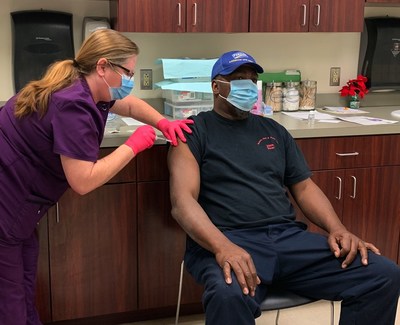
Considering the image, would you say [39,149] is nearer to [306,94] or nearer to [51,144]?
[51,144]

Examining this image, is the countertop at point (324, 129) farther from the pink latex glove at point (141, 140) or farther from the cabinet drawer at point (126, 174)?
the pink latex glove at point (141, 140)

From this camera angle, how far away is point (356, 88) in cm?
319

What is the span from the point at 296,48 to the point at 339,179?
88 centimetres

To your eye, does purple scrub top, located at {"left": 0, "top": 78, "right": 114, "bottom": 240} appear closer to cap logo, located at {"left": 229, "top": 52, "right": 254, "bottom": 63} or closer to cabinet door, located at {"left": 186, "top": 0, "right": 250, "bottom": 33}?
cap logo, located at {"left": 229, "top": 52, "right": 254, "bottom": 63}

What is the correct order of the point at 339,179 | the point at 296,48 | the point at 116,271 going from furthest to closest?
1. the point at 296,48
2. the point at 339,179
3. the point at 116,271

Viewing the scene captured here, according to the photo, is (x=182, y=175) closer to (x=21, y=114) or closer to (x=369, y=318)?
(x=21, y=114)

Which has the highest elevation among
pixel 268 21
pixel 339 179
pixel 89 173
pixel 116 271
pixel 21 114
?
pixel 268 21

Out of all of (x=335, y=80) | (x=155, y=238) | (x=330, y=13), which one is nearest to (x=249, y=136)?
(x=155, y=238)

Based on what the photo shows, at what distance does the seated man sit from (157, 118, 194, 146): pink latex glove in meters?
0.03

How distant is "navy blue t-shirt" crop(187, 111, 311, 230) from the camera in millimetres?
2119

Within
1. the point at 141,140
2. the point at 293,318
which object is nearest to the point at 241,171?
the point at 141,140

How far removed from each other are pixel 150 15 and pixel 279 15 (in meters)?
0.65

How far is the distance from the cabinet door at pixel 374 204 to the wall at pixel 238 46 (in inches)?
28.7

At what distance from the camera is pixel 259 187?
2158 millimetres
